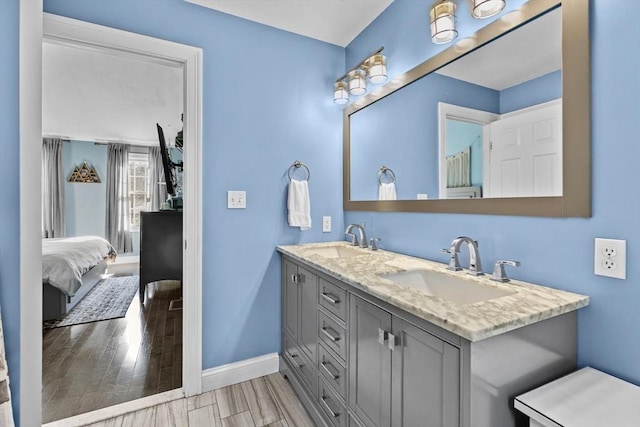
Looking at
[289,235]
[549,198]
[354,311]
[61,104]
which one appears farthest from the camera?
[61,104]

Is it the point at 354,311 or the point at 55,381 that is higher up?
the point at 354,311

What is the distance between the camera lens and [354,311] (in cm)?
129

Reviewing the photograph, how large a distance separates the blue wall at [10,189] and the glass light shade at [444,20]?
1.72 meters

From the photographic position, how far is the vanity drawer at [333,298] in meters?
1.37

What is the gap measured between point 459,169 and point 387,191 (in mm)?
564

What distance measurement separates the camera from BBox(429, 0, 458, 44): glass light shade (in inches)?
55.7

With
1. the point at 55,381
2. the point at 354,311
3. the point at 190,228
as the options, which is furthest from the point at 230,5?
the point at 55,381

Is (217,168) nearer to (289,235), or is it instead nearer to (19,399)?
(289,235)

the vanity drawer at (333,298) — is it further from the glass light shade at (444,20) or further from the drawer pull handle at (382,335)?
the glass light shade at (444,20)

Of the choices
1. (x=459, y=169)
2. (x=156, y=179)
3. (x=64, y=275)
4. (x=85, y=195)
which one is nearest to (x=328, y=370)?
(x=459, y=169)

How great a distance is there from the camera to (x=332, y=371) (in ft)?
4.78

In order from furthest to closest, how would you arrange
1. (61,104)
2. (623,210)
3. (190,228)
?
(61,104), (190,228), (623,210)

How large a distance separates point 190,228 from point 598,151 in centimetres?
194

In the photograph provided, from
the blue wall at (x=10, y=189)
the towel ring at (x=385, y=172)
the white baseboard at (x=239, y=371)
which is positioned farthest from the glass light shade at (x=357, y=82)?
the white baseboard at (x=239, y=371)
